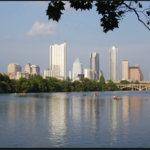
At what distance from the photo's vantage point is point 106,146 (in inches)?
716

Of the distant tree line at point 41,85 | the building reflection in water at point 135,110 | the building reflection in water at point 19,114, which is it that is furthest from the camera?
the distant tree line at point 41,85

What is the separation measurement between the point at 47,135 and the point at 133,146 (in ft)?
23.7

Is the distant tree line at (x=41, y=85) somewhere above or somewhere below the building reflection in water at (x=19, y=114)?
above

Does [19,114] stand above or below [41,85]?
below

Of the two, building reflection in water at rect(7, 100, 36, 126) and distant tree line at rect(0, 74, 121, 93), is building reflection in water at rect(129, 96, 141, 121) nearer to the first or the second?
building reflection in water at rect(7, 100, 36, 126)

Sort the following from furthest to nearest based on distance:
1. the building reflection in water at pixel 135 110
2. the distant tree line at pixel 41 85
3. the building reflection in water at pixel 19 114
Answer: the distant tree line at pixel 41 85 → the building reflection in water at pixel 135 110 → the building reflection in water at pixel 19 114

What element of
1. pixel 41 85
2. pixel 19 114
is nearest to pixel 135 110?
pixel 19 114

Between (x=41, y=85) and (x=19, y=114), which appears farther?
(x=41, y=85)

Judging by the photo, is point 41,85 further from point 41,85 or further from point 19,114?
point 19,114

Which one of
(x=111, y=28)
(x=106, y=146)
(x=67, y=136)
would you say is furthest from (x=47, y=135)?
(x=111, y=28)

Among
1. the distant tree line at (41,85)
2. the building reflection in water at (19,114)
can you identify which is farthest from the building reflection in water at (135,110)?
the distant tree line at (41,85)

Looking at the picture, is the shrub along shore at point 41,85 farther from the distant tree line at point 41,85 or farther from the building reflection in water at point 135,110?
the building reflection in water at point 135,110

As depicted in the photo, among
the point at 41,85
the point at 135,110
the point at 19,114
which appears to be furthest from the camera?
the point at 41,85

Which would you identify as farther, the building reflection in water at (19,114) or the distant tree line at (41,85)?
the distant tree line at (41,85)
